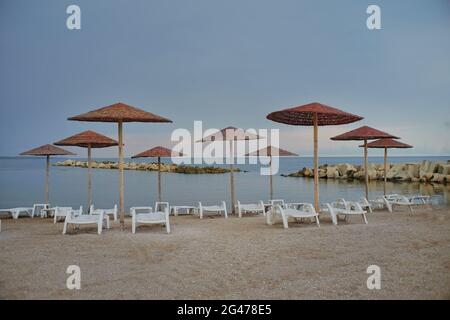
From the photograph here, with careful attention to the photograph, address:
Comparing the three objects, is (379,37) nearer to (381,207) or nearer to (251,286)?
(381,207)

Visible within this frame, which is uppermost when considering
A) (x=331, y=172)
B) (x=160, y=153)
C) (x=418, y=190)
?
(x=160, y=153)

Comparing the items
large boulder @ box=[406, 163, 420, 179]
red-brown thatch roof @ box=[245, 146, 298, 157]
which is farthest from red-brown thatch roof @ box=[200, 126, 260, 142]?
large boulder @ box=[406, 163, 420, 179]

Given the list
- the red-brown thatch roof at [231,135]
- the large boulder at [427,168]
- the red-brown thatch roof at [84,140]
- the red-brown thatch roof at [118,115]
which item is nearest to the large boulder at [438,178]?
the large boulder at [427,168]

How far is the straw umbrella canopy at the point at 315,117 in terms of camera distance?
6.05 meters

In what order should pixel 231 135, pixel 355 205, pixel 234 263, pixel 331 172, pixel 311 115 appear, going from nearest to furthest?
pixel 234 263 < pixel 355 205 < pixel 311 115 < pixel 231 135 < pixel 331 172

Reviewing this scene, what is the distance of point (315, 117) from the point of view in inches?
249

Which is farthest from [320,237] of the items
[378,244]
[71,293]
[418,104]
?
[418,104]

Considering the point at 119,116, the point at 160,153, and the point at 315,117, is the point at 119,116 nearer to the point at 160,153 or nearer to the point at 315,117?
the point at 315,117

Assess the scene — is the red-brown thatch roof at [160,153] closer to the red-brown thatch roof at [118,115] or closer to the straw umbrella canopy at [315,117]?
the red-brown thatch roof at [118,115]

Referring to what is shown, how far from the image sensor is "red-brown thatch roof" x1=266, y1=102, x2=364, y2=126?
19.8 feet

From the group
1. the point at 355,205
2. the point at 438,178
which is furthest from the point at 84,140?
the point at 438,178

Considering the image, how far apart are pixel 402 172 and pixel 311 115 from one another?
21.1 meters

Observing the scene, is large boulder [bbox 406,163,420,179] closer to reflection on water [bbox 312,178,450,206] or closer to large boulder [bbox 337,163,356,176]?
reflection on water [bbox 312,178,450,206]

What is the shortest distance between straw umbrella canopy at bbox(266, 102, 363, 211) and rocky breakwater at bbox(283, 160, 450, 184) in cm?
1766
